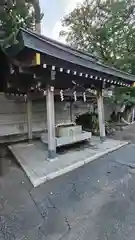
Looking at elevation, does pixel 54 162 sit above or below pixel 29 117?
below

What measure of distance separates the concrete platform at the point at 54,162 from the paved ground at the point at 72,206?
0.54ft

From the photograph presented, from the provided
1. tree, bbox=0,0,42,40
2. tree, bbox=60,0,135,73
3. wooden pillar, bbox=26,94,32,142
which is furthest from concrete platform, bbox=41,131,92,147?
tree, bbox=60,0,135,73

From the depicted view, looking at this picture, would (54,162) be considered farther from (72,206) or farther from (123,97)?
(123,97)

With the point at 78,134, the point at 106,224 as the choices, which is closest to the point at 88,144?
the point at 78,134

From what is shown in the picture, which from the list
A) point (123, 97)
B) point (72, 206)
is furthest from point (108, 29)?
point (72, 206)

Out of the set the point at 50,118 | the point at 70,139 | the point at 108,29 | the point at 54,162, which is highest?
the point at 108,29

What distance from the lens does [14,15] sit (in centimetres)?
505

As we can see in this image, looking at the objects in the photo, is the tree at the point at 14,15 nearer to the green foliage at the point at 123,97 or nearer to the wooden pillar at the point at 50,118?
the wooden pillar at the point at 50,118

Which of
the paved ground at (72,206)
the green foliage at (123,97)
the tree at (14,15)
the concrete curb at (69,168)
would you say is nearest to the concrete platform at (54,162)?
the concrete curb at (69,168)

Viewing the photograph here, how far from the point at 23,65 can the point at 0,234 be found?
302cm

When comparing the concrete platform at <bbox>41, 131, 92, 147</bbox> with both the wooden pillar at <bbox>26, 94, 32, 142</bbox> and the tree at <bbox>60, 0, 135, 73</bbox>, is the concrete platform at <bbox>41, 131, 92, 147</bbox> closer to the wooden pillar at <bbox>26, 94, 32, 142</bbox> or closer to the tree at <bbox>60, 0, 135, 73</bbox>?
the wooden pillar at <bbox>26, 94, 32, 142</bbox>

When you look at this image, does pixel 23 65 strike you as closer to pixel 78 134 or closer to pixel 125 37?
pixel 78 134

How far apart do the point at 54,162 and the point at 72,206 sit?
1901mm

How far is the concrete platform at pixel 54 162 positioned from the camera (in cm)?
417
